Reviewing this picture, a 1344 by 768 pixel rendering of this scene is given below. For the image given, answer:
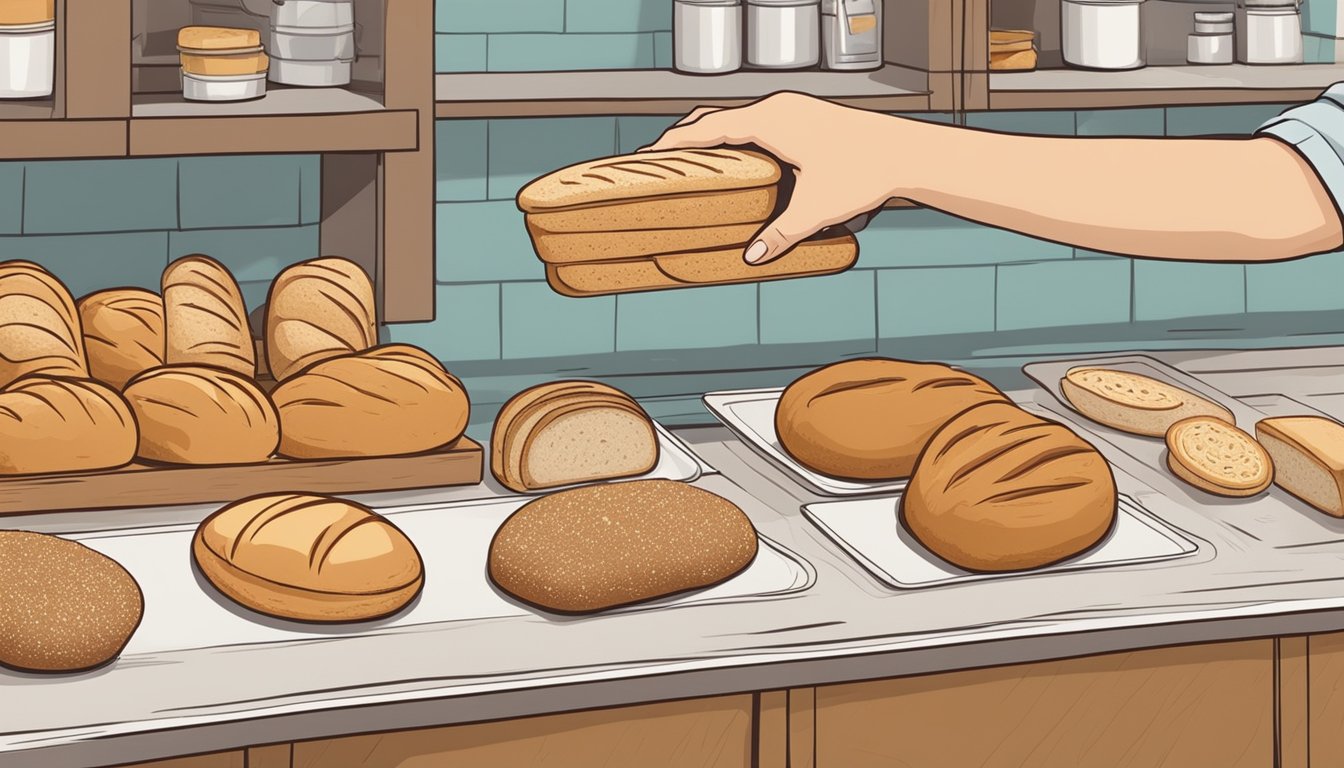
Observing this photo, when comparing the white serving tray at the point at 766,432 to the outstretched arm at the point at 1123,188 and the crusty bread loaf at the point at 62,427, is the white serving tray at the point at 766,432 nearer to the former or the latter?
the outstretched arm at the point at 1123,188

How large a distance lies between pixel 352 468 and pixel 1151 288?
1322 millimetres

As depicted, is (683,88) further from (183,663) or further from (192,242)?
(183,663)

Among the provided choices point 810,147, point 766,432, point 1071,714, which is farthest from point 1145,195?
point 1071,714

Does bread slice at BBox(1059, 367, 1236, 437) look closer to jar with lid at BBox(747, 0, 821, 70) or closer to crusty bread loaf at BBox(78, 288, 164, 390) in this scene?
jar with lid at BBox(747, 0, 821, 70)

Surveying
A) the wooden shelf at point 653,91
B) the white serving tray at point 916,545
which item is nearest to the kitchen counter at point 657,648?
the white serving tray at point 916,545

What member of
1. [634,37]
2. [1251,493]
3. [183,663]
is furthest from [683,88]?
[183,663]

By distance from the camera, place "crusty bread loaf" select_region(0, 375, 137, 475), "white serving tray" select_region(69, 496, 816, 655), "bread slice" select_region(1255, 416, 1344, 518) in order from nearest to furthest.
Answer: "white serving tray" select_region(69, 496, 816, 655)
"crusty bread loaf" select_region(0, 375, 137, 475)
"bread slice" select_region(1255, 416, 1344, 518)

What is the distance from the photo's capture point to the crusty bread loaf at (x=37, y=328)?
178cm

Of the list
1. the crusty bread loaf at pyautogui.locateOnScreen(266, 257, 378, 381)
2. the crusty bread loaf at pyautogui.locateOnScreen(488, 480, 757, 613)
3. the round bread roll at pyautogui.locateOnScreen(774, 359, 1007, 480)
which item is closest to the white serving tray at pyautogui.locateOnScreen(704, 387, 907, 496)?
the round bread roll at pyautogui.locateOnScreen(774, 359, 1007, 480)

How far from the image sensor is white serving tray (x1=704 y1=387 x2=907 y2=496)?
1825 millimetres

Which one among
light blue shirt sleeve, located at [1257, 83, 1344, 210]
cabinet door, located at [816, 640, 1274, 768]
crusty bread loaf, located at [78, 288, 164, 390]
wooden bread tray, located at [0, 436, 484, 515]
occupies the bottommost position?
cabinet door, located at [816, 640, 1274, 768]

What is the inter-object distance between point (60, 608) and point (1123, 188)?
1217 mm

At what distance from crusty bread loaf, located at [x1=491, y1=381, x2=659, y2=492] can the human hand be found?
0.31 meters

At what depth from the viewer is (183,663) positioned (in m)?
1.38
